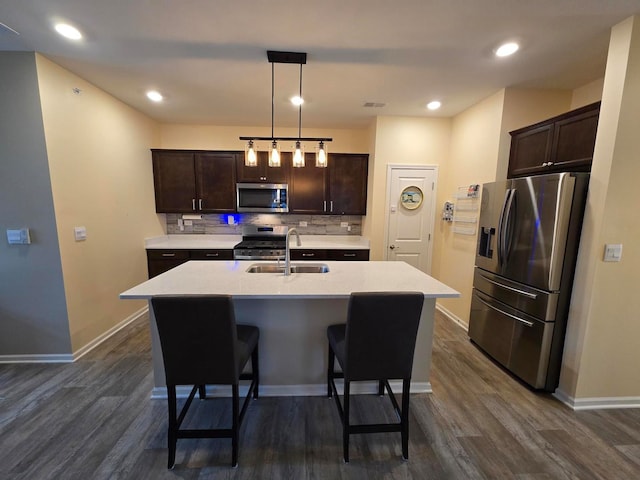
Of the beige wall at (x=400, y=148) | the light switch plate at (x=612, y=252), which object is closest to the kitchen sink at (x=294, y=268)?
the beige wall at (x=400, y=148)

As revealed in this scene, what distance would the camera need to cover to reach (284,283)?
6.28 ft

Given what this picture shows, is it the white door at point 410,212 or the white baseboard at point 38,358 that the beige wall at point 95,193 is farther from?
the white door at point 410,212

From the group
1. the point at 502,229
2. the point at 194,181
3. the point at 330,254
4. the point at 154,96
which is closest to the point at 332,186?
the point at 330,254

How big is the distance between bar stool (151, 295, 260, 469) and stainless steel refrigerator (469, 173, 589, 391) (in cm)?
227

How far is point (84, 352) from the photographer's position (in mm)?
2621

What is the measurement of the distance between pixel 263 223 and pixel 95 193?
208cm

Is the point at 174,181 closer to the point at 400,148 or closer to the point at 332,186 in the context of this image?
the point at 332,186

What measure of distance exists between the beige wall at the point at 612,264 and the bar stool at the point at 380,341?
1.43 m

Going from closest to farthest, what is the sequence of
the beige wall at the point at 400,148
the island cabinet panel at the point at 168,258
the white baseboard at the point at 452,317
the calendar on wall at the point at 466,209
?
the calendar on wall at the point at 466,209, the white baseboard at the point at 452,317, the beige wall at the point at 400,148, the island cabinet panel at the point at 168,258

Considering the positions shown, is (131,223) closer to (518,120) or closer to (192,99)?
(192,99)

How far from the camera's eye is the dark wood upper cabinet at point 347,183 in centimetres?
398

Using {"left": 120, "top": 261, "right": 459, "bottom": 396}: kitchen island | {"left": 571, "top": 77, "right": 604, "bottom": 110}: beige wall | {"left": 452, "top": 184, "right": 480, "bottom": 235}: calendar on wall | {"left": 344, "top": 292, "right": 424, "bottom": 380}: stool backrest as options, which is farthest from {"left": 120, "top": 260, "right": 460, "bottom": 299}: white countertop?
{"left": 571, "top": 77, "right": 604, "bottom": 110}: beige wall

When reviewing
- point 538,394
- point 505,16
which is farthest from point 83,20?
point 538,394

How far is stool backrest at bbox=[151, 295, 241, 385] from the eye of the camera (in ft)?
4.48
